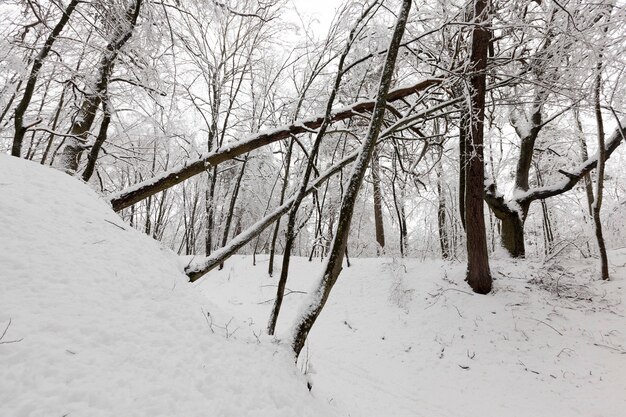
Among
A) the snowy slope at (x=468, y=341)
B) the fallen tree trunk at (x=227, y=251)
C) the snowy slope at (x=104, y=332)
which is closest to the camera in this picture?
the snowy slope at (x=104, y=332)

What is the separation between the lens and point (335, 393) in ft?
13.2

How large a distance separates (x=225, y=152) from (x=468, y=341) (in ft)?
17.4

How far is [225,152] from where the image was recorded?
4918 millimetres

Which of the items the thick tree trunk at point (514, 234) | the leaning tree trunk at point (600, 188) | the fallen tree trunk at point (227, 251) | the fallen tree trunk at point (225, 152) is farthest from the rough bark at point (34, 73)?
the thick tree trunk at point (514, 234)

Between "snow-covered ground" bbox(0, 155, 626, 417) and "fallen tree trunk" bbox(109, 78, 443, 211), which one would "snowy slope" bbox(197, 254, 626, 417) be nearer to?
"snow-covered ground" bbox(0, 155, 626, 417)


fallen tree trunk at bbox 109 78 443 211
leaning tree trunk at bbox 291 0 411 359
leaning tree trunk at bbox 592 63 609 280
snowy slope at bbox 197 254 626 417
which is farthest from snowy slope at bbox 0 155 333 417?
leaning tree trunk at bbox 592 63 609 280

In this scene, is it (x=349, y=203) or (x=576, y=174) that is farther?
(x=576, y=174)

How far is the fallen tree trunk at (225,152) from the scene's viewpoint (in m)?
4.58

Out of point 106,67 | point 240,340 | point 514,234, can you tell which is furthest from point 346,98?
point 240,340

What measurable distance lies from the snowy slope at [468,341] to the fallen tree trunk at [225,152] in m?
3.10

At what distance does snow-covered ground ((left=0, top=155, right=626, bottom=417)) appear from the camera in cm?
150

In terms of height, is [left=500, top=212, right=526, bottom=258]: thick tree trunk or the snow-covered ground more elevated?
A: [left=500, top=212, right=526, bottom=258]: thick tree trunk

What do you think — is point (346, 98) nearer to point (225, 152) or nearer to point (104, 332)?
point (225, 152)

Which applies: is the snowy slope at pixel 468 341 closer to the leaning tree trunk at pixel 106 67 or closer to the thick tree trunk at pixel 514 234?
the thick tree trunk at pixel 514 234
